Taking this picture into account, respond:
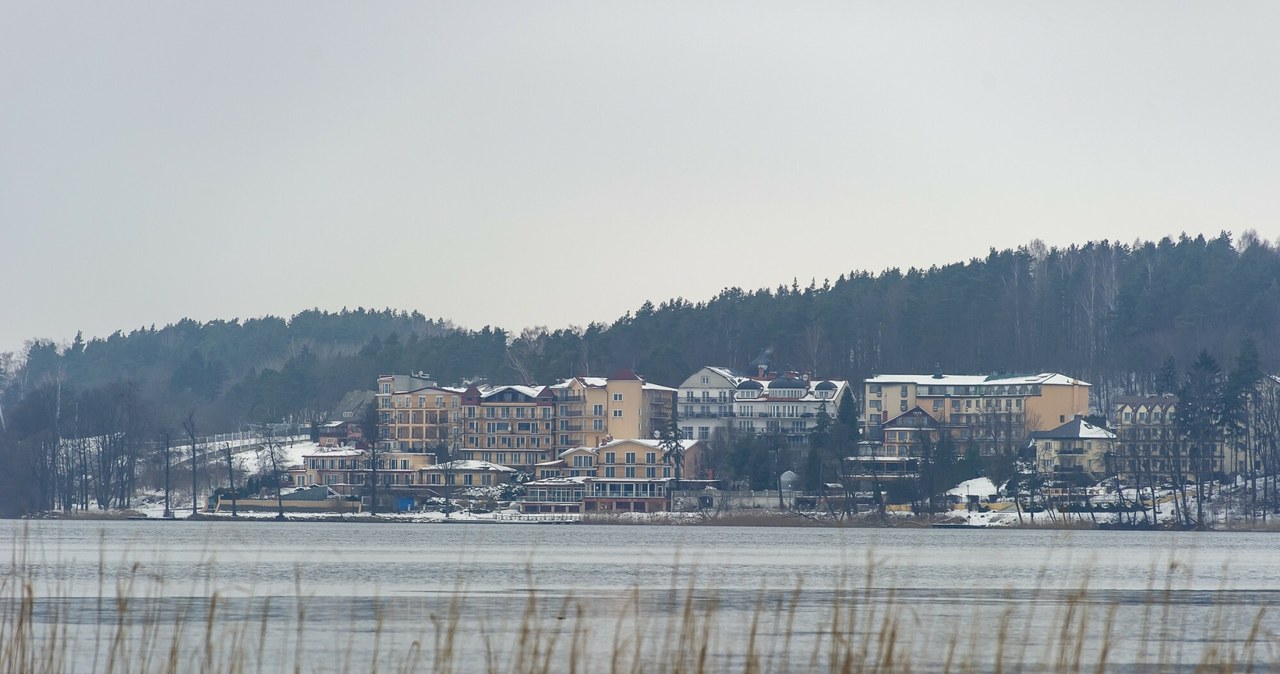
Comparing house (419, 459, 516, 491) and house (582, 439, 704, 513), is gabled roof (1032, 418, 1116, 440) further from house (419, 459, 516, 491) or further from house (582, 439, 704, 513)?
house (419, 459, 516, 491)

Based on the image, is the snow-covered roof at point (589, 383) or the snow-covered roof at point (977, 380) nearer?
the snow-covered roof at point (977, 380)

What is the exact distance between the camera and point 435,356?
16888cm

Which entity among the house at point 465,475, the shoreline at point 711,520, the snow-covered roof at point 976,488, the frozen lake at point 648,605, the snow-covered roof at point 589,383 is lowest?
the shoreline at point 711,520

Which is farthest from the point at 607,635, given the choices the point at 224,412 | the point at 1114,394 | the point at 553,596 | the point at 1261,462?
the point at 224,412

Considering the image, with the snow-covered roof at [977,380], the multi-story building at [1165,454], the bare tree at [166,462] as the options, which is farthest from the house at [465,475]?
the multi-story building at [1165,454]

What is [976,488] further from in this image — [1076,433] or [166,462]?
[166,462]

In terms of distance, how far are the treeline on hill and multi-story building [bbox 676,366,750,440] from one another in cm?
931

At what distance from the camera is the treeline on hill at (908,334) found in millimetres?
141375

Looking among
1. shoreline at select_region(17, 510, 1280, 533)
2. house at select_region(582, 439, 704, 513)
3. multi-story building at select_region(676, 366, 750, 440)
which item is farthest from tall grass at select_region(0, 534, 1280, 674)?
multi-story building at select_region(676, 366, 750, 440)

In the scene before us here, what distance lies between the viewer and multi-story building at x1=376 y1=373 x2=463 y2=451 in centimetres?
14075

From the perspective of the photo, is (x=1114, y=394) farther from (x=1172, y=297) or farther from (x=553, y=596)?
(x=553, y=596)

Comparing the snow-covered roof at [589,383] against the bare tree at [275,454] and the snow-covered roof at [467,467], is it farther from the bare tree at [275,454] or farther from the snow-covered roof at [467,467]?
the bare tree at [275,454]

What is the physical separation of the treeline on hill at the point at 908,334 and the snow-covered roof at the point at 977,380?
10155mm

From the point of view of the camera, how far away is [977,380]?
135875mm
